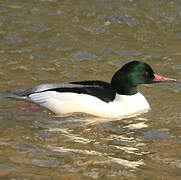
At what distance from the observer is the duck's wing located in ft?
30.6

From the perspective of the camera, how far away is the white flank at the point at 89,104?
9.18 meters

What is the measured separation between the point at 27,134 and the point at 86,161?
1395mm

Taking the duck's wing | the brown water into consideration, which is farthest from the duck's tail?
the brown water

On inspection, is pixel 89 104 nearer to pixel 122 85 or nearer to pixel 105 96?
pixel 105 96

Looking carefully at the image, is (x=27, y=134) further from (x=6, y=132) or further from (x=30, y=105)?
(x=30, y=105)

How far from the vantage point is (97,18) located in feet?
47.3

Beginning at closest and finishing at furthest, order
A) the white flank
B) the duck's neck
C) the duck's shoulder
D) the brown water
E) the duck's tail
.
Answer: the brown water
the white flank
the duck's shoulder
the duck's neck
the duck's tail

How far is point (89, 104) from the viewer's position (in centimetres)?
919

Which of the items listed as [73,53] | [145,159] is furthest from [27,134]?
[73,53]

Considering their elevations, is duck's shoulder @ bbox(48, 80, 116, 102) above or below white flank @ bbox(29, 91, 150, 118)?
above

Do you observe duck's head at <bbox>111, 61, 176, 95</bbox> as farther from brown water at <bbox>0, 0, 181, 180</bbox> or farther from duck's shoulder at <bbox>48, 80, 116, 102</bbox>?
brown water at <bbox>0, 0, 181, 180</bbox>

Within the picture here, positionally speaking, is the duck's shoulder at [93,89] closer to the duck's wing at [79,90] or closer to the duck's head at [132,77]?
the duck's wing at [79,90]

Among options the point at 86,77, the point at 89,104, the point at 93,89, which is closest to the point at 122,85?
the point at 93,89

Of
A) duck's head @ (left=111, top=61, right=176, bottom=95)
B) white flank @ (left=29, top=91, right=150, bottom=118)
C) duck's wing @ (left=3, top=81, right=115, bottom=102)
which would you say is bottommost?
white flank @ (left=29, top=91, right=150, bottom=118)
